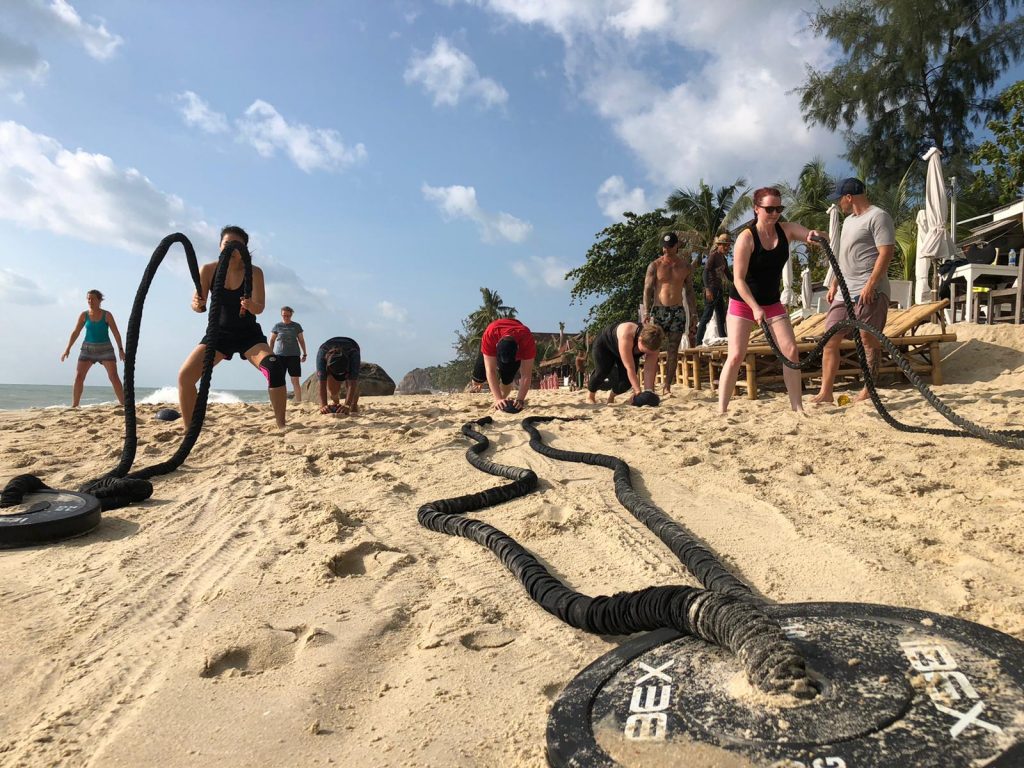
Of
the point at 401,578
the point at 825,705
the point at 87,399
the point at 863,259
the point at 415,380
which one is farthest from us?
the point at 415,380

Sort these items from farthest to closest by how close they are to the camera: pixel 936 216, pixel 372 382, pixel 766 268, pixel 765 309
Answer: pixel 372 382
pixel 936 216
pixel 765 309
pixel 766 268

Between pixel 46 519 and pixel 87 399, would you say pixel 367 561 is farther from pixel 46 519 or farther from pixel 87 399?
pixel 87 399

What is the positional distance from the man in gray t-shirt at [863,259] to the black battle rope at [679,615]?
425 cm

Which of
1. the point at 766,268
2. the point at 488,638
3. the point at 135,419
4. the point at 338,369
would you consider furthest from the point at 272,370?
the point at 488,638

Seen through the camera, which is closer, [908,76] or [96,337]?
[96,337]

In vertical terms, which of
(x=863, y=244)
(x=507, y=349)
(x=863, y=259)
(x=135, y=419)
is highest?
(x=863, y=244)

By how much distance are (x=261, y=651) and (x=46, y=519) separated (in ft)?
5.67

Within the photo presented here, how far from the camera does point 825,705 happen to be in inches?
52.0

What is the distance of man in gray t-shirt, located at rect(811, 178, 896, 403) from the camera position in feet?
17.9

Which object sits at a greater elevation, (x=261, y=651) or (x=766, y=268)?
(x=766, y=268)

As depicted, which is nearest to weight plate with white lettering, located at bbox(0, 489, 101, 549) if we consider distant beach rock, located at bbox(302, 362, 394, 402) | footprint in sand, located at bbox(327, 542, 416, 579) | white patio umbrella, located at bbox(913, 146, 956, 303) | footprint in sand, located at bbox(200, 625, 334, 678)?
footprint in sand, located at bbox(327, 542, 416, 579)

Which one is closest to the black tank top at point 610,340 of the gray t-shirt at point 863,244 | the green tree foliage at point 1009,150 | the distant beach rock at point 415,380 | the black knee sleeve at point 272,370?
→ the gray t-shirt at point 863,244

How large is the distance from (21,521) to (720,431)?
4216 mm

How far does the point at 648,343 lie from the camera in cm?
716
